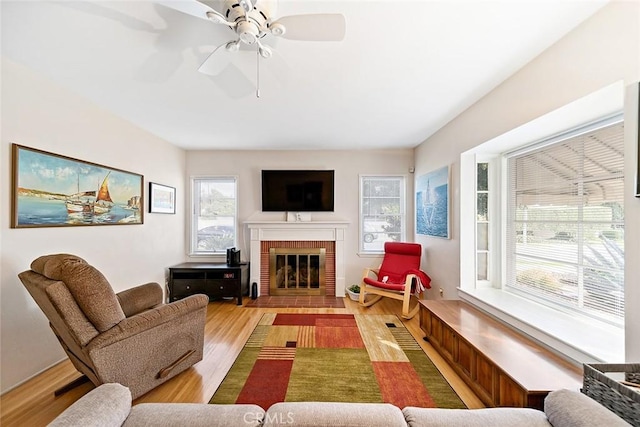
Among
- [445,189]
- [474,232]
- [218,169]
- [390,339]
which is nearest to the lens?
[390,339]

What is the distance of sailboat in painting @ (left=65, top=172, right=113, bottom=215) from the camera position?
2539 millimetres

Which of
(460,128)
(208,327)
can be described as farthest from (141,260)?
(460,128)

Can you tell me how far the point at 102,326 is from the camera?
175 cm

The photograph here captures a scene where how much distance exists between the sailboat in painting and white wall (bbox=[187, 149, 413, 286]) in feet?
6.17

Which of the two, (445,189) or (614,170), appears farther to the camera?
(445,189)

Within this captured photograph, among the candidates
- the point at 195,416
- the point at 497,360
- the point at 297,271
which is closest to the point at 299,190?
the point at 297,271

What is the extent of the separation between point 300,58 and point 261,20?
61 centimetres

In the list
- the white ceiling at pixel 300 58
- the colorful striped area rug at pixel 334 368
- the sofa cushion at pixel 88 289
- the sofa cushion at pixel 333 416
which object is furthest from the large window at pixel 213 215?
the sofa cushion at pixel 333 416

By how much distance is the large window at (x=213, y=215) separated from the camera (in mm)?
4766

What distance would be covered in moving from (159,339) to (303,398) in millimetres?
1122

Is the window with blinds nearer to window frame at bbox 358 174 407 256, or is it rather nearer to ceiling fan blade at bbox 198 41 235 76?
window frame at bbox 358 174 407 256

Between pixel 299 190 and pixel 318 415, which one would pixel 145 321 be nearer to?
pixel 318 415

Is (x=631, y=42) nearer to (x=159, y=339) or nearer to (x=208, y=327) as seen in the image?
(x=159, y=339)

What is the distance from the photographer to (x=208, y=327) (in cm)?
323
